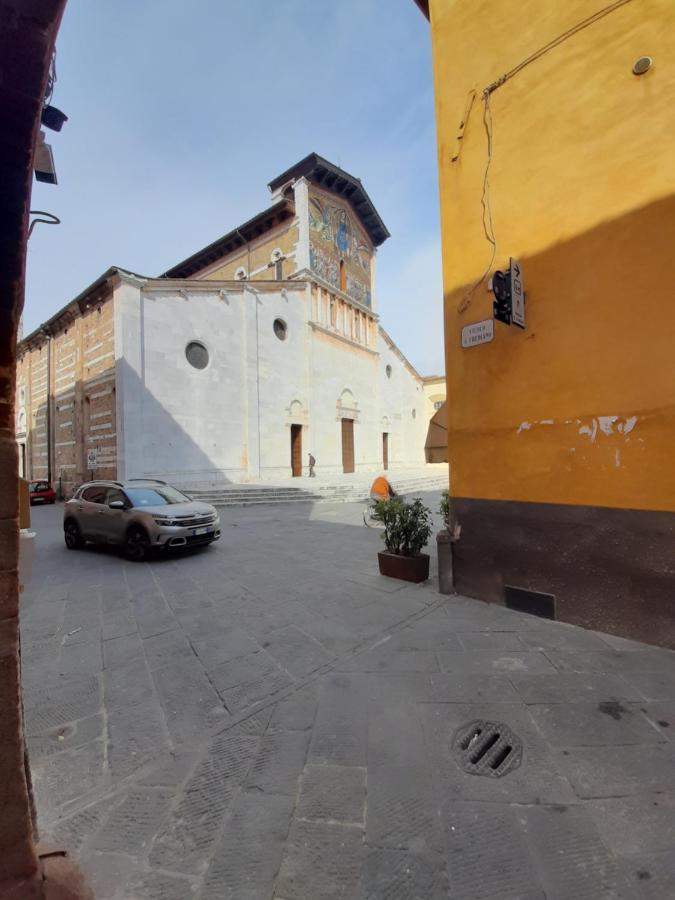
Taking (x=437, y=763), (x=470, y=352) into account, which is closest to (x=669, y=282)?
(x=470, y=352)

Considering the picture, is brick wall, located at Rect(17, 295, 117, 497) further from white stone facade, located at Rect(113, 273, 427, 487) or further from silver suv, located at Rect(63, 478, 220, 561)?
silver suv, located at Rect(63, 478, 220, 561)

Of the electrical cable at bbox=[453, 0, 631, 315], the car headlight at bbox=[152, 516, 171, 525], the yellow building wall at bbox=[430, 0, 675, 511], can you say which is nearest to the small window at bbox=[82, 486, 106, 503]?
the car headlight at bbox=[152, 516, 171, 525]

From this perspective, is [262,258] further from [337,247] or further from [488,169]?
[488,169]

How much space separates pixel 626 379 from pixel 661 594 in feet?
6.21

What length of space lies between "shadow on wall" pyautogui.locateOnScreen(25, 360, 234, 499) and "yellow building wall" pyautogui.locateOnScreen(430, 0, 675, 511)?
1514 cm

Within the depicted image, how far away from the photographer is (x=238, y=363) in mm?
20531

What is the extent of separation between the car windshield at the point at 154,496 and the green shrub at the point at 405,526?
4647 millimetres

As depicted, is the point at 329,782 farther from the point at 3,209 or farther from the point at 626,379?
the point at 626,379

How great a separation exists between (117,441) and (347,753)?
1718 cm

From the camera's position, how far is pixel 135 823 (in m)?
2.06

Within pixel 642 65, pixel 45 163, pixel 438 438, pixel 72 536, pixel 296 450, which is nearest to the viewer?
pixel 45 163

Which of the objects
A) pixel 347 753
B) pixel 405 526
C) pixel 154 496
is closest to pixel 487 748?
pixel 347 753

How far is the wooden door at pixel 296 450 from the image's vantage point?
23250 mm

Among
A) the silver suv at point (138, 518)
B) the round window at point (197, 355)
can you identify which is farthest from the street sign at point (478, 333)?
the round window at point (197, 355)
